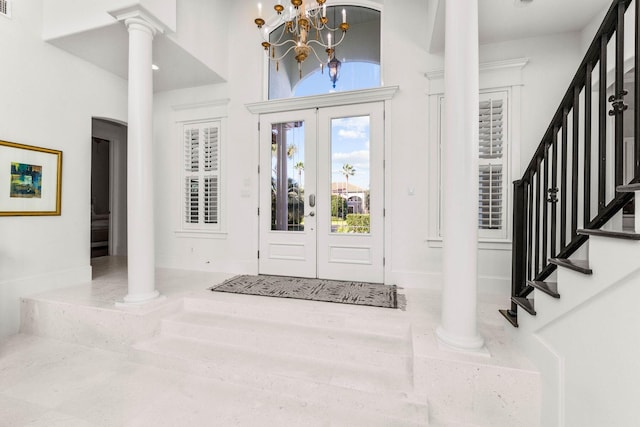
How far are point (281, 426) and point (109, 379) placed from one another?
1500mm

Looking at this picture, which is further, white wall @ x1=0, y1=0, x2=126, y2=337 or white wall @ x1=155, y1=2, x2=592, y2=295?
white wall @ x1=155, y1=2, x2=592, y2=295

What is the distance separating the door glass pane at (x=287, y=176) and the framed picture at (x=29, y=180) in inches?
102

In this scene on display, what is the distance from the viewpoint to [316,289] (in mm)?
3285

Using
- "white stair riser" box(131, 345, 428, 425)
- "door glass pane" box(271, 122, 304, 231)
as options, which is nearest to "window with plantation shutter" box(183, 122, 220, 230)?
"door glass pane" box(271, 122, 304, 231)

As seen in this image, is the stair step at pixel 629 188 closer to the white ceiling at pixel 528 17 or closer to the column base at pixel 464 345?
the column base at pixel 464 345

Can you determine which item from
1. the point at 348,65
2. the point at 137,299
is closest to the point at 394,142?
the point at 348,65

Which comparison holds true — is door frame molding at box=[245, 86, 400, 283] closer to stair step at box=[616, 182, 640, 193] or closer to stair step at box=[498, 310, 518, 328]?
stair step at box=[498, 310, 518, 328]

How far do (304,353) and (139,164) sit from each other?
2.38 m

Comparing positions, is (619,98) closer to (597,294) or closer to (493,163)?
(597,294)

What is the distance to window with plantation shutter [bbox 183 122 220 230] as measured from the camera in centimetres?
431

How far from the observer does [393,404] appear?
1788mm

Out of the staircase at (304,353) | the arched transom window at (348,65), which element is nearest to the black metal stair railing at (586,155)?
the staircase at (304,353)

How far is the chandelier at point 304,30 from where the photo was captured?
8.33 ft

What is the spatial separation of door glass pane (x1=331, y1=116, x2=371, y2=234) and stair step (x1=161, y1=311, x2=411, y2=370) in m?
1.55
